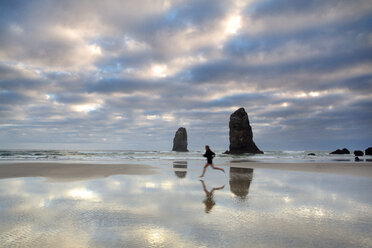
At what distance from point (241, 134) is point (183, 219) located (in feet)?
231

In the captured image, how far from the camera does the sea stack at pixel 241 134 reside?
7275 cm

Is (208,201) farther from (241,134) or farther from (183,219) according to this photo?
(241,134)

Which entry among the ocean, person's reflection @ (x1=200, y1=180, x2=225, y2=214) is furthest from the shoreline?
the ocean

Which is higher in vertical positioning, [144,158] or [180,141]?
[180,141]

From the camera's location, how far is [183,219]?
17.7 ft

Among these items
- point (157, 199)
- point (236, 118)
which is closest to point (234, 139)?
point (236, 118)

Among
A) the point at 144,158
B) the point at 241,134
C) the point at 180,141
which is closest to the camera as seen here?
the point at 144,158

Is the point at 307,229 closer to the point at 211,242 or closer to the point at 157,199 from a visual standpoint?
the point at 211,242

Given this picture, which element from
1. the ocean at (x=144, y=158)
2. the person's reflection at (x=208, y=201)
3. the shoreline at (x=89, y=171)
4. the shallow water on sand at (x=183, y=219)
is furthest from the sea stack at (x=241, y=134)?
the person's reflection at (x=208, y=201)

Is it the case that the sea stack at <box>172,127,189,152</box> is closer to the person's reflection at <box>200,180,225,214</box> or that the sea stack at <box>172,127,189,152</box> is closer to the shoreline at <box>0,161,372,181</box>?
the shoreline at <box>0,161,372,181</box>

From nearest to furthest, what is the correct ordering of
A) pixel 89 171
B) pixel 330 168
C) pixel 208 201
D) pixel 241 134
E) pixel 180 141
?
1. pixel 208 201
2. pixel 89 171
3. pixel 330 168
4. pixel 241 134
5. pixel 180 141

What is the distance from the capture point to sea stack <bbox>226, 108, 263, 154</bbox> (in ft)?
239

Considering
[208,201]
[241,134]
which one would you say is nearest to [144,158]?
[208,201]

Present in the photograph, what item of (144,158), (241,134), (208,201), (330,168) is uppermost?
(241,134)
